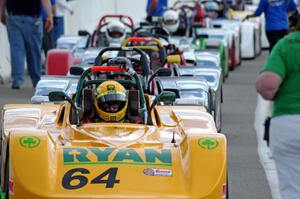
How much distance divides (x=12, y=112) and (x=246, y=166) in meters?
3.08

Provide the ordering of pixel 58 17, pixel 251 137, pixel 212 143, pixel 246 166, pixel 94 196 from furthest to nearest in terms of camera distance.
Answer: pixel 58 17 < pixel 251 137 < pixel 246 166 < pixel 212 143 < pixel 94 196

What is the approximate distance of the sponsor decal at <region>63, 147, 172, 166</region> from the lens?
30.9 ft

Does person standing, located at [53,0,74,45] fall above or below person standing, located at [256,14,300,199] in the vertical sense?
below

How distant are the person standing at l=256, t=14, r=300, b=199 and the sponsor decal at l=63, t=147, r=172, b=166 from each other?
4.88 feet

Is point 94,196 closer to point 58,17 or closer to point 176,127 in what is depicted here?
point 176,127

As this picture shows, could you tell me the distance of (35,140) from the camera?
938 cm

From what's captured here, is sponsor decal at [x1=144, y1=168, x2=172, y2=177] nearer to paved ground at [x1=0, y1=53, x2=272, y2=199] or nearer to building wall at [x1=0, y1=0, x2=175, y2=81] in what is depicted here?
paved ground at [x1=0, y1=53, x2=272, y2=199]

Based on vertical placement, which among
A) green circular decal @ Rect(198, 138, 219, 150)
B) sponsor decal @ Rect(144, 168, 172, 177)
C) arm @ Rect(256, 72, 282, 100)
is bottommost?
sponsor decal @ Rect(144, 168, 172, 177)

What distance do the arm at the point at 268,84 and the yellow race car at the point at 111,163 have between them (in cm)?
124

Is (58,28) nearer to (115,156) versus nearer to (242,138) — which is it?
(242,138)

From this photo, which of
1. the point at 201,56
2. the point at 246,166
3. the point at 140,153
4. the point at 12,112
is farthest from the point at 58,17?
the point at 140,153

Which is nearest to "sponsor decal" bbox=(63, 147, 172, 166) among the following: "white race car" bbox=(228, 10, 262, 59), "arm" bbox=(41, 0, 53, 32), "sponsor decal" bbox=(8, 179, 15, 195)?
"sponsor decal" bbox=(8, 179, 15, 195)

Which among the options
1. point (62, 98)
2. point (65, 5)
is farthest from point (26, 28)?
point (62, 98)

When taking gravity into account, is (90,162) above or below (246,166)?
above
